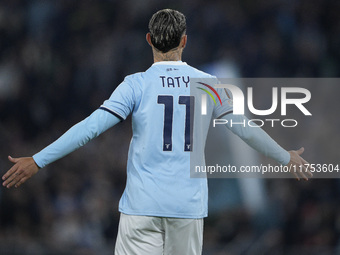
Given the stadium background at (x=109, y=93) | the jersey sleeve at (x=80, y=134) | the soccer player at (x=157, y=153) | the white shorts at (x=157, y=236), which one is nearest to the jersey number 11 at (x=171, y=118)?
the soccer player at (x=157, y=153)

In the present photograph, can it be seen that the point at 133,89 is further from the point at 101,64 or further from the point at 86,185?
the point at 101,64

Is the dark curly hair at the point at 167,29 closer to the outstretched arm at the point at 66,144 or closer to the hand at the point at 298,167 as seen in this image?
the outstretched arm at the point at 66,144

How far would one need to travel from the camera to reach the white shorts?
2.96 m

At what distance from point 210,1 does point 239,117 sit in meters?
4.78

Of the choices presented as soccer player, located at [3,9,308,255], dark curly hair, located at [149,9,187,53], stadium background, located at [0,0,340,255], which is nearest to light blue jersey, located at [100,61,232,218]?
soccer player, located at [3,9,308,255]

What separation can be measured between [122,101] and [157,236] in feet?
2.18

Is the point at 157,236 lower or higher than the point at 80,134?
lower

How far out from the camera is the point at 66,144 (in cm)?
295

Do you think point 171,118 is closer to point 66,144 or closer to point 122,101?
point 122,101

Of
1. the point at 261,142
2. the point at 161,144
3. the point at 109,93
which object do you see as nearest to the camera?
the point at 161,144

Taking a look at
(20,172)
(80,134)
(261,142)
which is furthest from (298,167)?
(20,172)

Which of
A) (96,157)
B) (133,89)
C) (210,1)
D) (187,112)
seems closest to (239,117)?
(187,112)

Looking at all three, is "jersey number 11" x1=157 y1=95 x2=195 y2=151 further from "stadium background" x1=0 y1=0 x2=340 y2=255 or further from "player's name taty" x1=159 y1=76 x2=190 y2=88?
"stadium background" x1=0 y1=0 x2=340 y2=255

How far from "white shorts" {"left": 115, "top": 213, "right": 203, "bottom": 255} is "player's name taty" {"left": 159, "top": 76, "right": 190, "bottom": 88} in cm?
64
